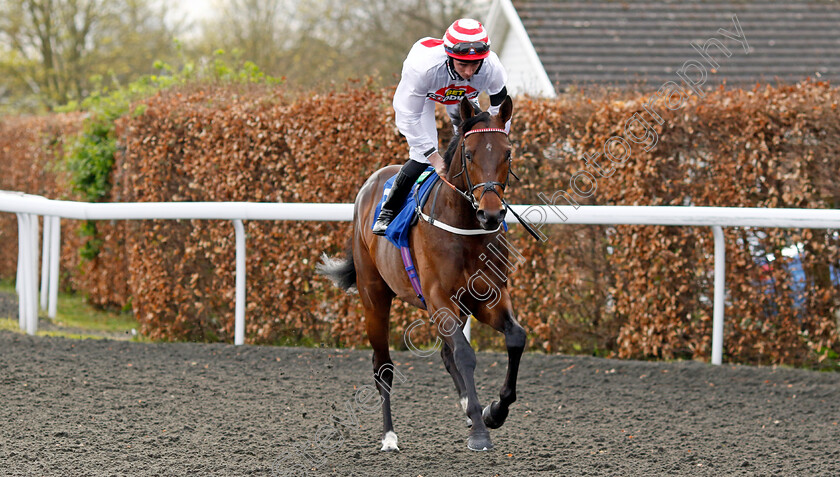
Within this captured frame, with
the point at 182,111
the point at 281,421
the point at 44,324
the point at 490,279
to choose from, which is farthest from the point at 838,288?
the point at 44,324

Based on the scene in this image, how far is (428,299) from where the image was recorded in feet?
13.8

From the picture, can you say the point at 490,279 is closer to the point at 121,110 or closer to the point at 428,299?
the point at 428,299

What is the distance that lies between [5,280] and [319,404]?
8.89 meters

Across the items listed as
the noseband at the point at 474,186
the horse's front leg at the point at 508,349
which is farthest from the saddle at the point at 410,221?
the horse's front leg at the point at 508,349

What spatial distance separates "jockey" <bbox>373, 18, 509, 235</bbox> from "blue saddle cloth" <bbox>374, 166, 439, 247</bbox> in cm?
7

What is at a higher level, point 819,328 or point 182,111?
point 182,111

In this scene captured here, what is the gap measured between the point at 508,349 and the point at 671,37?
10620 mm

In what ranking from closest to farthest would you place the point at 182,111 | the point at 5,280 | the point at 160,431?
1. the point at 160,431
2. the point at 182,111
3. the point at 5,280

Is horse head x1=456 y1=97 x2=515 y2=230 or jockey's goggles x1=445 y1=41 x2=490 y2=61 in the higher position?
jockey's goggles x1=445 y1=41 x2=490 y2=61

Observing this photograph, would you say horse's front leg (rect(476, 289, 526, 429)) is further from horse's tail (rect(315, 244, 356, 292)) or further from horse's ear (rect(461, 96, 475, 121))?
horse's tail (rect(315, 244, 356, 292))

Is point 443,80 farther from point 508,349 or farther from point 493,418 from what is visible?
point 493,418

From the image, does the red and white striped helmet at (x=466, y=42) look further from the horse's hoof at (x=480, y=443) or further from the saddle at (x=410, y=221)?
the horse's hoof at (x=480, y=443)

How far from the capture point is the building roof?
40.7 ft

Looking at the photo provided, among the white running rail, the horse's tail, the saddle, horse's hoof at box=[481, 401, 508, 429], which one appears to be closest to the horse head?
the saddle
